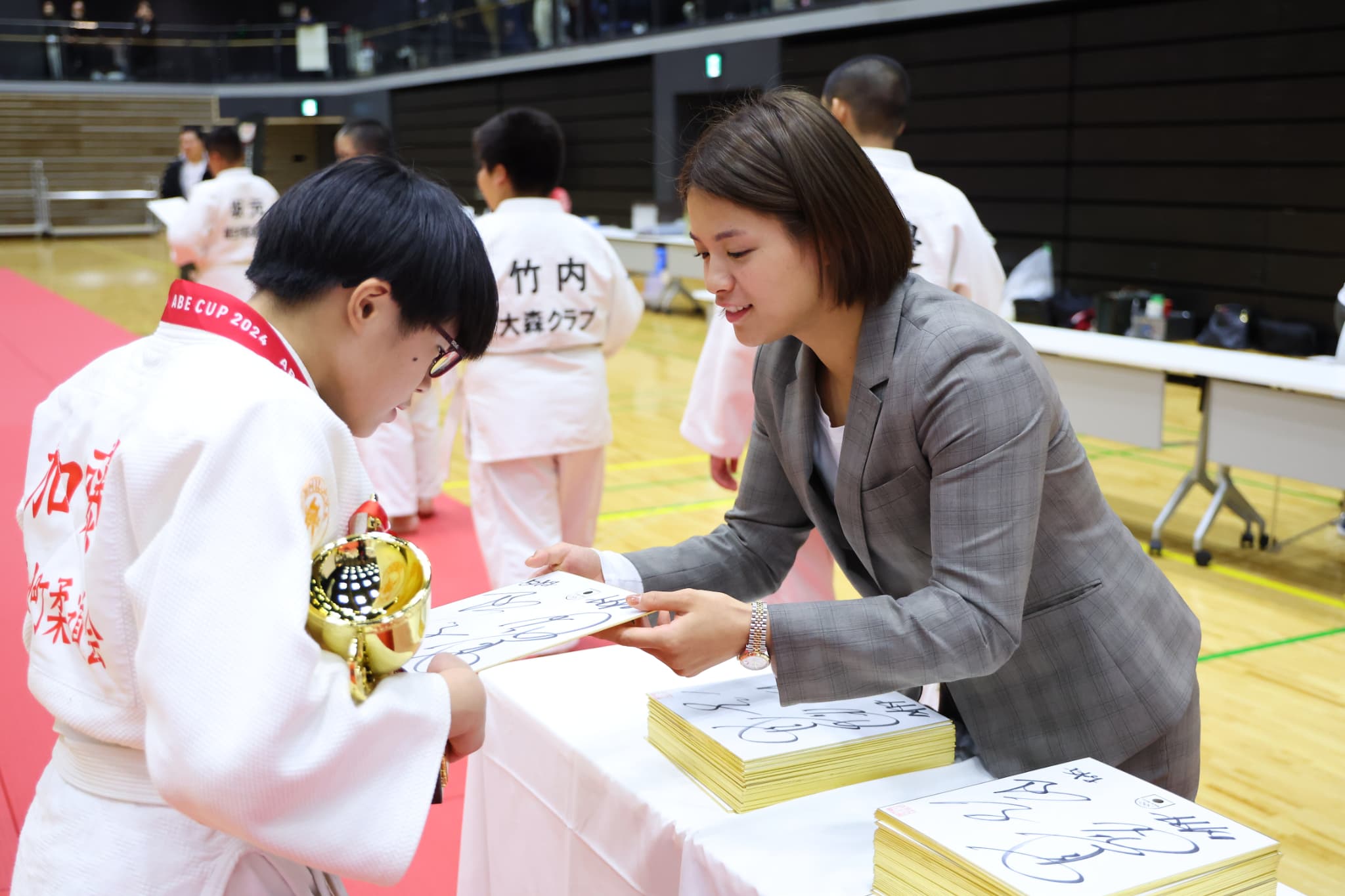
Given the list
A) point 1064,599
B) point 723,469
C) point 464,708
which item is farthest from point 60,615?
point 723,469

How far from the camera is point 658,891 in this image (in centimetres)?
130

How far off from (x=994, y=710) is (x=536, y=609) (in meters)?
0.57

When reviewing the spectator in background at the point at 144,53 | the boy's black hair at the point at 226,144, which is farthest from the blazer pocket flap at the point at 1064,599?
the spectator in background at the point at 144,53

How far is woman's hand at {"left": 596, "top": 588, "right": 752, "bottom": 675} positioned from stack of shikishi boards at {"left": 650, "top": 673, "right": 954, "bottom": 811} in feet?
0.35

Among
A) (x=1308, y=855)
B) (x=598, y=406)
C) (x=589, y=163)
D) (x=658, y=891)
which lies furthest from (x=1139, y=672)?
(x=589, y=163)

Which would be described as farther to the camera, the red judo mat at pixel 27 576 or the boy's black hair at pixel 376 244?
the red judo mat at pixel 27 576

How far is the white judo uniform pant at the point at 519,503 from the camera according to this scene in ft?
11.8

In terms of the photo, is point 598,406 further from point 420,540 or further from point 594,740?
point 594,740

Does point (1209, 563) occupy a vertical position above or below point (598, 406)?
below

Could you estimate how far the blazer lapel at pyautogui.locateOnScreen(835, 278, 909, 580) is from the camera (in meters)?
1.34

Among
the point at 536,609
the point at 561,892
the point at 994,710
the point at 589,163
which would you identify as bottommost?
the point at 561,892

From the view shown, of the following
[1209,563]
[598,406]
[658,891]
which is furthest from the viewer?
[1209,563]

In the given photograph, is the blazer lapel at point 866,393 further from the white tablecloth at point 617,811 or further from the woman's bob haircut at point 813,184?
the white tablecloth at point 617,811

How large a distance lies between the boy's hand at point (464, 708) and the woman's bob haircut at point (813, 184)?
619 millimetres
